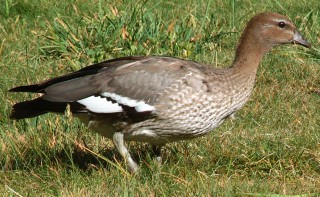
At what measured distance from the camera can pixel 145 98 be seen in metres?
5.45

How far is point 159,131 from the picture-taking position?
5426 mm

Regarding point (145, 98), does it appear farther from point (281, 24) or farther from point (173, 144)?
point (281, 24)

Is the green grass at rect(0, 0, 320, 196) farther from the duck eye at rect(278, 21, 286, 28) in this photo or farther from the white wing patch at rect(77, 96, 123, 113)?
the duck eye at rect(278, 21, 286, 28)

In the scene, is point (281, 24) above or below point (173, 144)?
above

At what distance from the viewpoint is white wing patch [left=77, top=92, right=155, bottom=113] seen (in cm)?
544

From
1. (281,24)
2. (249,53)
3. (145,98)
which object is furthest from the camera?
(281,24)

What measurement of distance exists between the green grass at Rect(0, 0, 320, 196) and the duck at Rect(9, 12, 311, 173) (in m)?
0.21

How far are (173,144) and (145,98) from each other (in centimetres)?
73

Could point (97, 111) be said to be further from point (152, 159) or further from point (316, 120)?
point (316, 120)

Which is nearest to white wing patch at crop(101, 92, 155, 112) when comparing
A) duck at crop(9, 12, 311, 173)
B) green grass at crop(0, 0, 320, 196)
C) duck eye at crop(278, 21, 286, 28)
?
duck at crop(9, 12, 311, 173)

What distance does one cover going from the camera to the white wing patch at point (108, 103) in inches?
214

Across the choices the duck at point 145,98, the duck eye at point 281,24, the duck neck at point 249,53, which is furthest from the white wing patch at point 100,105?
the duck eye at point 281,24

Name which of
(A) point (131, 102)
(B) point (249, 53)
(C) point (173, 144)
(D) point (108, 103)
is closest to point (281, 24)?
Result: (B) point (249, 53)

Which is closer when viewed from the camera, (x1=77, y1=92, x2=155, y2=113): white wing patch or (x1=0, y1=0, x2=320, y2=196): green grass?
(x1=0, y1=0, x2=320, y2=196): green grass
